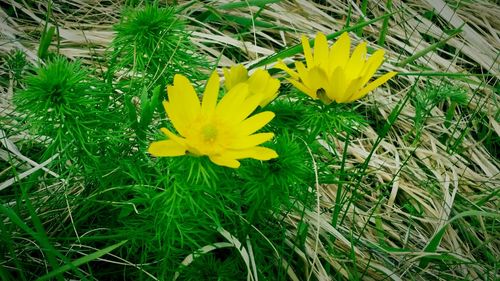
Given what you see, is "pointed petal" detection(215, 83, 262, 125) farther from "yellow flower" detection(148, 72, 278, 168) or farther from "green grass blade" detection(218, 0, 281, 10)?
"green grass blade" detection(218, 0, 281, 10)

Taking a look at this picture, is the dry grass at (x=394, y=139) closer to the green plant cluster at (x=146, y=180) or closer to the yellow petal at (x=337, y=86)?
the green plant cluster at (x=146, y=180)

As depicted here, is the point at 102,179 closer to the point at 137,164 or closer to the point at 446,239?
the point at 137,164

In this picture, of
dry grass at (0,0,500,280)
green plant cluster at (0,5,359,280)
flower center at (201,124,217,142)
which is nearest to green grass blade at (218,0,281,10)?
dry grass at (0,0,500,280)

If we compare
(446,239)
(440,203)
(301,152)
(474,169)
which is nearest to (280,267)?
(301,152)

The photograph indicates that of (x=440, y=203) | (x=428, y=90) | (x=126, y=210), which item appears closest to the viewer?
(x=126, y=210)

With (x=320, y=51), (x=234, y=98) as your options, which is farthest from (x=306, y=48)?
(x=234, y=98)
